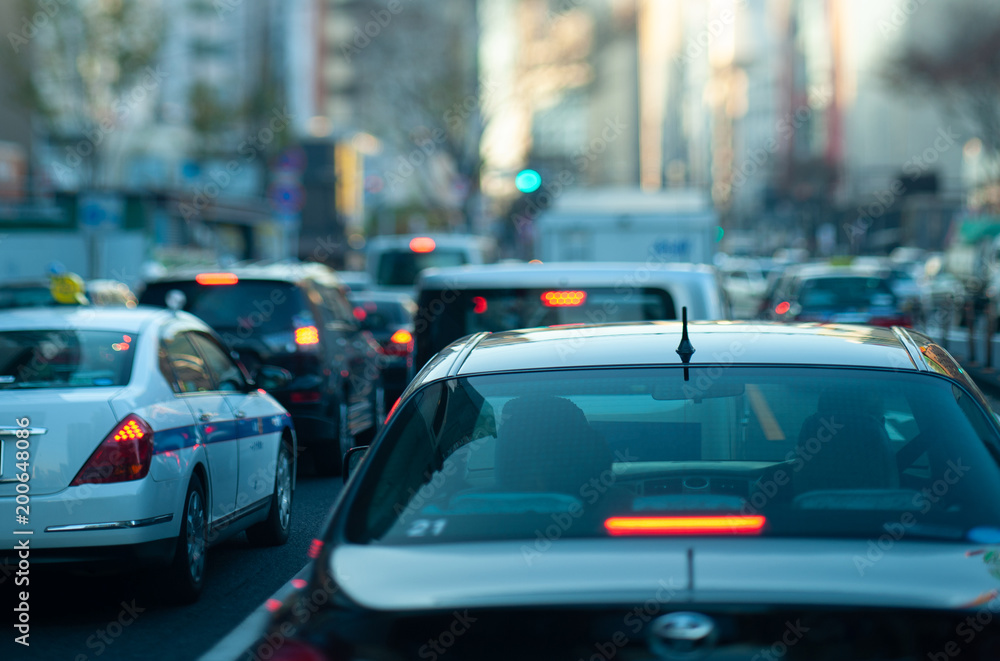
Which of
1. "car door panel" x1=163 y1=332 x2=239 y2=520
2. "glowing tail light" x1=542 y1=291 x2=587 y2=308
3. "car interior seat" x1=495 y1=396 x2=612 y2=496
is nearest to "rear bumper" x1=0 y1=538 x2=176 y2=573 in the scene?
"car door panel" x1=163 y1=332 x2=239 y2=520

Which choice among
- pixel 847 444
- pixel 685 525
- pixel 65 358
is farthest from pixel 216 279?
pixel 685 525

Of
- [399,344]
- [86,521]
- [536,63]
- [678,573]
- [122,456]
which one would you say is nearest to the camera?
[678,573]

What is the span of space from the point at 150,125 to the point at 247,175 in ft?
19.1

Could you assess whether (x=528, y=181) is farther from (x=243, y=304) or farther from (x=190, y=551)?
(x=190, y=551)

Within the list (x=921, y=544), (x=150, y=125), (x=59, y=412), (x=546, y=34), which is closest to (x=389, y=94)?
(x=546, y=34)

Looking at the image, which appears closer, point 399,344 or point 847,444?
point 847,444

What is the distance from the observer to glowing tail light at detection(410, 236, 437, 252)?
2378cm

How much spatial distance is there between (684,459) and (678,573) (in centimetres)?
110

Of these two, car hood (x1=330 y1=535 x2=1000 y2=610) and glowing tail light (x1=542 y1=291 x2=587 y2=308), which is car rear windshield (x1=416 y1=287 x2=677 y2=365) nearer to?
glowing tail light (x1=542 y1=291 x2=587 y2=308)

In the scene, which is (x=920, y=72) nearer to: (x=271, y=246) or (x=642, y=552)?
(x=271, y=246)

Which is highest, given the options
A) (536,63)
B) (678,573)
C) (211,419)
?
(536,63)

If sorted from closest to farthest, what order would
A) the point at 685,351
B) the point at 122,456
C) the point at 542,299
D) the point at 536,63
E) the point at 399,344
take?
1. the point at 685,351
2. the point at 122,456
3. the point at 542,299
4. the point at 399,344
5. the point at 536,63

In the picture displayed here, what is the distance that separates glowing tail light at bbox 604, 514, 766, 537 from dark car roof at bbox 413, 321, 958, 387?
62 centimetres

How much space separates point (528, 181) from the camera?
57.7 feet
